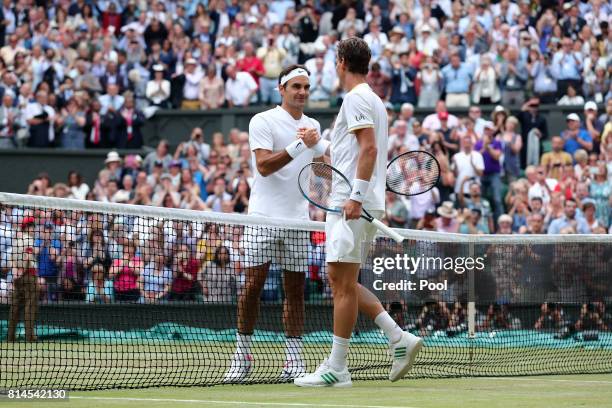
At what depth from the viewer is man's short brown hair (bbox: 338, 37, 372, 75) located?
934 centimetres

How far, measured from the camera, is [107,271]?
1392 centimetres

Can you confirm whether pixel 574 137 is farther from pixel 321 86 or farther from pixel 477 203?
pixel 321 86

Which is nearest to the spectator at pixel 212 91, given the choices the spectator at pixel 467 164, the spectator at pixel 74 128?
Result: the spectator at pixel 74 128

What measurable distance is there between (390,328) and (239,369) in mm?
1410

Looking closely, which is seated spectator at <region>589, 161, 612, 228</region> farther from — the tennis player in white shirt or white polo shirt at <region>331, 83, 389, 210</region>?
white polo shirt at <region>331, 83, 389, 210</region>

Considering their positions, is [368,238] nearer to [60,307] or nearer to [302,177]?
[302,177]

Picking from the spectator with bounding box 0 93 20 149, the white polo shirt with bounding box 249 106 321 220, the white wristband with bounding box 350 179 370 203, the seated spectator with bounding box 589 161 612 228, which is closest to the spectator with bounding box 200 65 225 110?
the spectator with bounding box 0 93 20 149

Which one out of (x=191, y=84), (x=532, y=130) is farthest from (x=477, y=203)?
(x=191, y=84)

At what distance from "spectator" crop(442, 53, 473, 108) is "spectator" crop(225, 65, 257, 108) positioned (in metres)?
3.82

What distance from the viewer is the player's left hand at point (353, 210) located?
29.8ft

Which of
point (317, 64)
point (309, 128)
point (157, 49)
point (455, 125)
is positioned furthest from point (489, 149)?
point (309, 128)

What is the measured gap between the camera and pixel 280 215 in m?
10.6

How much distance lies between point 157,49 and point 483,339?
1562 centimetres

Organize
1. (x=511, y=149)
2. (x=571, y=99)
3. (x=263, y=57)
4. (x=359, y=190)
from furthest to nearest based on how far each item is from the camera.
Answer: (x=263, y=57), (x=571, y=99), (x=511, y=149), (x=359, y=190)
